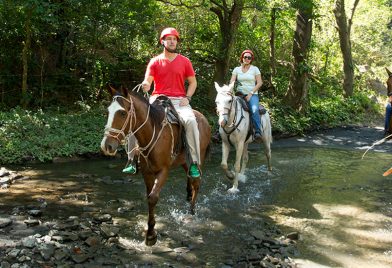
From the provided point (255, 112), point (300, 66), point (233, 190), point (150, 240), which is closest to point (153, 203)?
point (150, 240)

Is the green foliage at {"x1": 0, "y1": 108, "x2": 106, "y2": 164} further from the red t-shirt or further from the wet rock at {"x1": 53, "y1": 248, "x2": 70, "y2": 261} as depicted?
the wet rock at {"x1": 53, "y1": 248, "x2": 70, "y2": 261}

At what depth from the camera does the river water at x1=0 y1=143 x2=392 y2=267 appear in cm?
588

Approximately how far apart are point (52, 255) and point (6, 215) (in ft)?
6.82

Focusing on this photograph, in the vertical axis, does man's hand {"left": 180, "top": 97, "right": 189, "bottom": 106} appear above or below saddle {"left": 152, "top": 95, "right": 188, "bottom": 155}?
above

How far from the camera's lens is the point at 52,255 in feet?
17.2

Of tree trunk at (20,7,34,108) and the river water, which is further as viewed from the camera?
tree trunk at (20,7,34,108)

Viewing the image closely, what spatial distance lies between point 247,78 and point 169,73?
341 cm

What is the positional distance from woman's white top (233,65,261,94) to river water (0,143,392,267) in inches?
88.5

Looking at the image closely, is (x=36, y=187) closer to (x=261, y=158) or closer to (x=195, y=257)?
(x=195, y=257)

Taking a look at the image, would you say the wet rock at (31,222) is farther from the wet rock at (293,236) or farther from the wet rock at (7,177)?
the wet rock at (293,236)

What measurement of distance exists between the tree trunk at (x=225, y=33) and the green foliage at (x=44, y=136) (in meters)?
5.70

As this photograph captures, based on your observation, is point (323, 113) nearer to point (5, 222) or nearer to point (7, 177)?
point (7, 177)

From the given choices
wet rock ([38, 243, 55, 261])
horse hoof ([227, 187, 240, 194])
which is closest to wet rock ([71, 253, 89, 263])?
wet rock ([38, 243, 55, 261])

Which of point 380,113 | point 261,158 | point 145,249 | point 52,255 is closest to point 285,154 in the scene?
point 261,158
